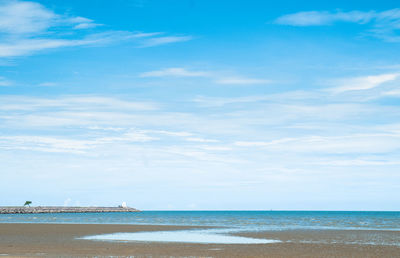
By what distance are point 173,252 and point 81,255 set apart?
5895 mm

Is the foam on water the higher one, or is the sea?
the sea

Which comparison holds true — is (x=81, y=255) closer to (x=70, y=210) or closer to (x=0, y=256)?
(x=0, y=256)

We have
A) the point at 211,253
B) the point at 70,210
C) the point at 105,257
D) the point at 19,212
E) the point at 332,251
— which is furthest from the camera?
the point at 70,210

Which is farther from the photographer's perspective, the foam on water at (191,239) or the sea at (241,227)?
the sea at (241,227)

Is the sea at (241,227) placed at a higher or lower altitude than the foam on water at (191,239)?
higher

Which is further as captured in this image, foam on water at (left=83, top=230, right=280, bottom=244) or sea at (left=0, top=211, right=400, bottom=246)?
sea at (left=0, top=211, right=400, bottom=246)

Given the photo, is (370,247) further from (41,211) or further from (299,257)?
(41,211)

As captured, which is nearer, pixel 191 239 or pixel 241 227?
pixel 191 239

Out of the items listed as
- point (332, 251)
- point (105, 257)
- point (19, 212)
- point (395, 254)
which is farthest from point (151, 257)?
point (19, 212)

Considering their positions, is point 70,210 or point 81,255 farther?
point 70,210

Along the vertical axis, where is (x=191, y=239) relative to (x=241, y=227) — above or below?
below

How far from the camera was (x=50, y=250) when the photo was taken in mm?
30859

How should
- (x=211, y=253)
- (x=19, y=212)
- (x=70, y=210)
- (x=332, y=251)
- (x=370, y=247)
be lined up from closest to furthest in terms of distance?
(x=211, y=253) < (x=332, y=251) < (x=370, y=247) < (x=19, y=212) < (x=70, y=210)

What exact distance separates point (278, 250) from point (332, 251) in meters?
3.62
